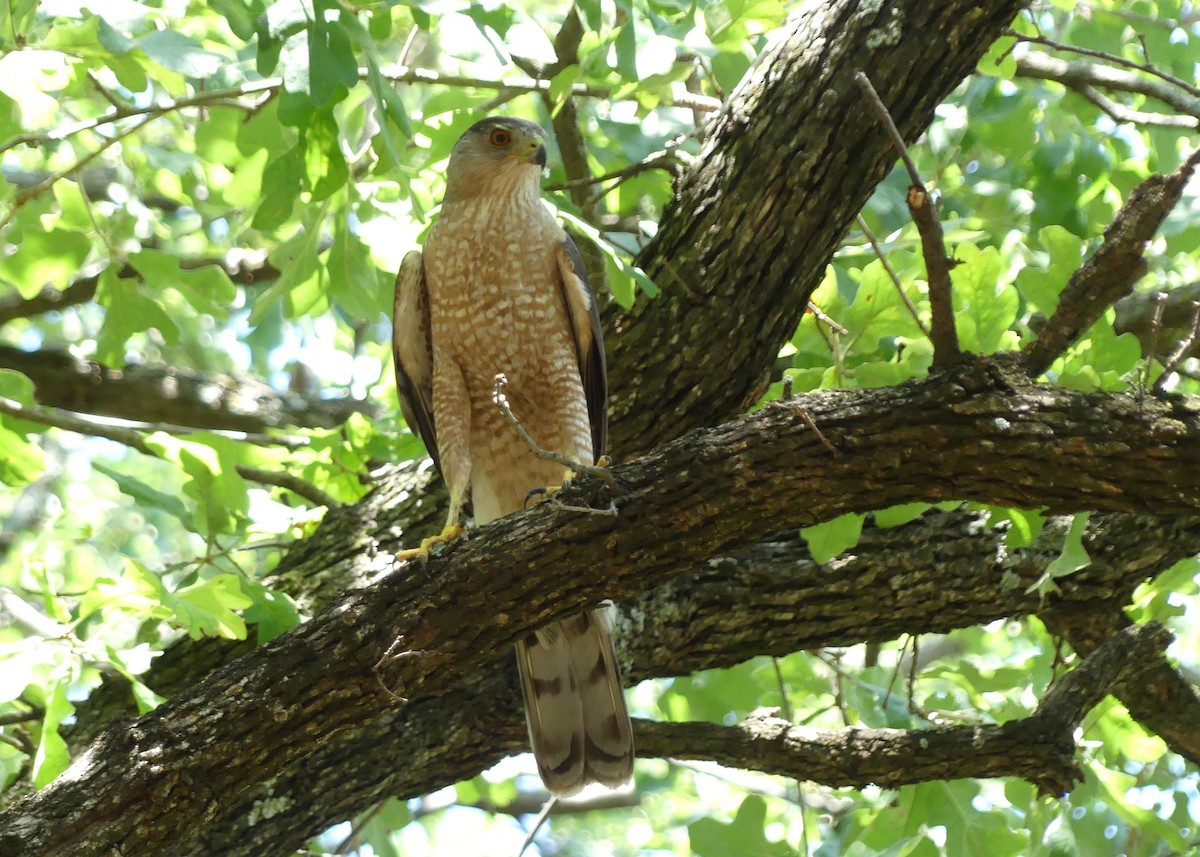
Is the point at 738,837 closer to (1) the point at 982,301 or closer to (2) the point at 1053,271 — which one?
(1) the point at 982,301

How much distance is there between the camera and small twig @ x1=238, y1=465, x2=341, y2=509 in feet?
14.2

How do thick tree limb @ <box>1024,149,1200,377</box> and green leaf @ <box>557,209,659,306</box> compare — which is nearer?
thick tree limb @ <box>1024,149,1200,377</box>

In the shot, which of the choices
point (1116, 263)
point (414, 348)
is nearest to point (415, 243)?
point (414, 348)

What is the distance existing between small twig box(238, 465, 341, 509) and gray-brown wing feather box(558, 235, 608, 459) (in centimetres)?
103

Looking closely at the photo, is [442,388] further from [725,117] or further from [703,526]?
[703,526]

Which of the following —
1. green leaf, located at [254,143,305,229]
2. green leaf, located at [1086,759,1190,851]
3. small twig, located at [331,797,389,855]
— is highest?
green leaf, located at [254,143,305,229]

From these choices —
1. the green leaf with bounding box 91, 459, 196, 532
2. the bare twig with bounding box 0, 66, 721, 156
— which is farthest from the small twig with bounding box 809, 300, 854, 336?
the green leaf with bounding box 91, 459, 196, 532

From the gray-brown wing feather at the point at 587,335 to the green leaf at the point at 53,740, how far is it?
188 cm

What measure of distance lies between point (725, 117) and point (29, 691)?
9.82ft

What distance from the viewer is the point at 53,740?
10.3 feet

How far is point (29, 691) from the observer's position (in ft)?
12.3

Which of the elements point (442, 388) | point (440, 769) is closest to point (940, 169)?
point (442, 388)

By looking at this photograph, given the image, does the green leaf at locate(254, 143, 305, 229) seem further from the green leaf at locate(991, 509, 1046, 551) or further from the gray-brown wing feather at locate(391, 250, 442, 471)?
the green leaf at locate(991, 509, 1046, 551)

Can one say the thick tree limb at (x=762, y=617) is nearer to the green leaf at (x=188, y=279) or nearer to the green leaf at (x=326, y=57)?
the green leaf at (x=188, y=279)
